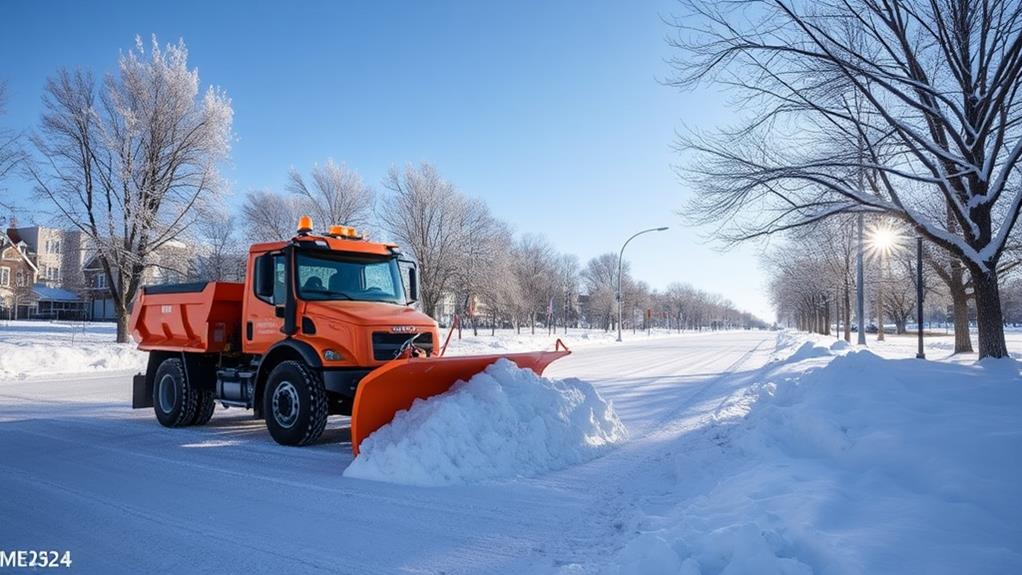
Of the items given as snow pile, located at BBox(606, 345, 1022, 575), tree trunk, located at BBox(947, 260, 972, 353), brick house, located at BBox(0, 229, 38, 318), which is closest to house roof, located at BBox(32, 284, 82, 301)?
brick house, located at BBox(0, 229, 38, 318)

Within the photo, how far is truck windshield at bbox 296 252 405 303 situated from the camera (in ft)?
24.4

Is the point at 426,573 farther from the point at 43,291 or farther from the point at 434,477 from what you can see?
the point at 43,291

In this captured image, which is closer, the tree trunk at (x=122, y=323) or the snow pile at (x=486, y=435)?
the snow pile at (x=486, y=435)

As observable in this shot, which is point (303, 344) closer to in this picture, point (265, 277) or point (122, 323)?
point (265, 277)

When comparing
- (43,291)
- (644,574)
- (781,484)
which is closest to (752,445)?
(781,484)

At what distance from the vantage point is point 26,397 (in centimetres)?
1164

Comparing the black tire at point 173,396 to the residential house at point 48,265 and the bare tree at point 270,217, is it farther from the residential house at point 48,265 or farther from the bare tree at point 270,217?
the residential house at point 48,265

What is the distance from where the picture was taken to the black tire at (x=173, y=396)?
8.50 metres

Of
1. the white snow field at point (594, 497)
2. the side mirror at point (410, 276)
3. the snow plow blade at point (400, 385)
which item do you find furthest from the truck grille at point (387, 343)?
the side mirror at point (410, 276)

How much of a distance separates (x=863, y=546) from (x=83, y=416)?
10.7m

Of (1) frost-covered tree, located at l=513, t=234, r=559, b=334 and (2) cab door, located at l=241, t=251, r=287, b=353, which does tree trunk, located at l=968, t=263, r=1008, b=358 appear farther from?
(1) frost-covered tree, located at l=513, t=234, r=559, b=334

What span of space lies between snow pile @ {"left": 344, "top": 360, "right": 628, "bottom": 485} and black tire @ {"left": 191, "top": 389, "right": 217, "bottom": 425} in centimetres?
394

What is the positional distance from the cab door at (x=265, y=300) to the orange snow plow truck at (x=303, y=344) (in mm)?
14

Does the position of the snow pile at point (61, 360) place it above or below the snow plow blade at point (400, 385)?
below
